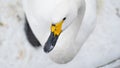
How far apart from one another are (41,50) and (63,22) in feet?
1.25

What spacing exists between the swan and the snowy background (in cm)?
Result: 16

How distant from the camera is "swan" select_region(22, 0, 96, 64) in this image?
0.99m

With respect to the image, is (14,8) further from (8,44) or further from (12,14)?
(8,44)

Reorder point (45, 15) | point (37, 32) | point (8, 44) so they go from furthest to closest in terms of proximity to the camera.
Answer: point (8, 44) → point (37, 32) → point (45, 15)

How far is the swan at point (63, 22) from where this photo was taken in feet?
3.24

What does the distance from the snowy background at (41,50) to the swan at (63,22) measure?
0.53ft

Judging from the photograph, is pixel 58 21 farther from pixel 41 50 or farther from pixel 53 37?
pixel 41 50

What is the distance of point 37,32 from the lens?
46.5 inches

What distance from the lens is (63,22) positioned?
996 mm

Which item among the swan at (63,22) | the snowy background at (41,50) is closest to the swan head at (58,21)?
the swan at (63,22)

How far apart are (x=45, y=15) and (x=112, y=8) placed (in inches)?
19.7

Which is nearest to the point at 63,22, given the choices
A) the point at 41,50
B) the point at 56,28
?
the point at 56,28

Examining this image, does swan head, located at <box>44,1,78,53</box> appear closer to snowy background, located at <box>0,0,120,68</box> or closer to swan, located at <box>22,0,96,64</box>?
swan, located at <box>22,0,96,64</box>


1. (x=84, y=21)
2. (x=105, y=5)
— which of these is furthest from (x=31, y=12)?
(x=105, y=5)
